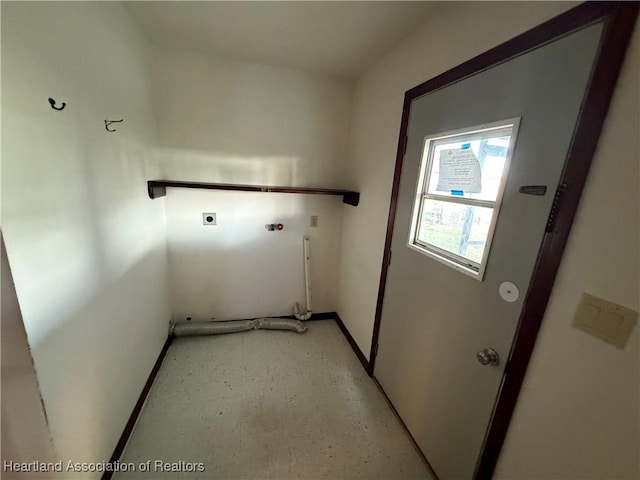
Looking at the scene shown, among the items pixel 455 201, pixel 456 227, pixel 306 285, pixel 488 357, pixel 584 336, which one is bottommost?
pixel 306 285

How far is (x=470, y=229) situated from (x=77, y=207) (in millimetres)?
1693

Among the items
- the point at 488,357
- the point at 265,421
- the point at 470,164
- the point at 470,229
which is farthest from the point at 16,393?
the point at 470,164

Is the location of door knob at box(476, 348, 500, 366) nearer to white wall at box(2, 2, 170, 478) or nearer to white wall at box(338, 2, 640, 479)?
white wall at box(338, 2, 640, 479)

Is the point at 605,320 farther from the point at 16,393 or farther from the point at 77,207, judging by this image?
the point at 77,207

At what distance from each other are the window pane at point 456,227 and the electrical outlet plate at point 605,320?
36 centimetres

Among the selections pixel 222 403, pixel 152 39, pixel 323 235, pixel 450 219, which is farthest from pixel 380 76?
pixel 222 403

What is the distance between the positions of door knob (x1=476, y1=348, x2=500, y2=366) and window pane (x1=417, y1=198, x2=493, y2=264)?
37 cm

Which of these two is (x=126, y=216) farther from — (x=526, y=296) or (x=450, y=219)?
(x=526, y=296)

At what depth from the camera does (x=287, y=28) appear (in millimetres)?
1497

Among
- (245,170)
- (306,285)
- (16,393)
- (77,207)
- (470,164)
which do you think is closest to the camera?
(16,393)

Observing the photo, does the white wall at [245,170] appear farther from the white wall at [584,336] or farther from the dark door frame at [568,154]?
the dark door frame at [568,154]

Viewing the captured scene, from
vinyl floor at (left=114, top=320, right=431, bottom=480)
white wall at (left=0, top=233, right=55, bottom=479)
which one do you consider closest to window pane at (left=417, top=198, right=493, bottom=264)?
vinyl floor at (left=114, top=320, right=431, bottom=480)

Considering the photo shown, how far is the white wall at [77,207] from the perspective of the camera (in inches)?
28.9

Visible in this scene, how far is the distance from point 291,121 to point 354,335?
2.06 metres
